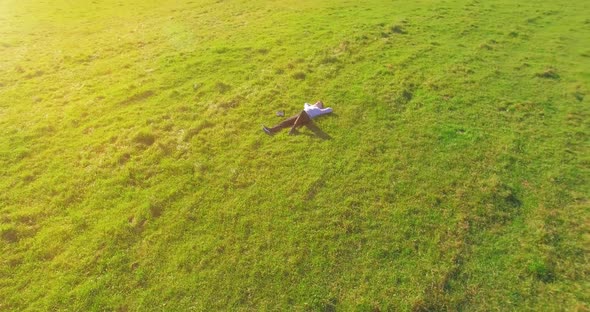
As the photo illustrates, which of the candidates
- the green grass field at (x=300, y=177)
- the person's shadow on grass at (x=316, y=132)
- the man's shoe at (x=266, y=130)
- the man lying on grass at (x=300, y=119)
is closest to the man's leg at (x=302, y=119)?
the man lying on grass at (x=300, y=119)

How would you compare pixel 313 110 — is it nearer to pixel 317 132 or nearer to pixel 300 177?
pixel 317 132

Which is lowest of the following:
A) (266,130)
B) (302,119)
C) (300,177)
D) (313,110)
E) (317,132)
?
(300,177)

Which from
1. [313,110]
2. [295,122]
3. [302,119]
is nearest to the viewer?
[295,122]

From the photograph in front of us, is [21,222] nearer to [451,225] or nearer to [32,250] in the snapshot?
[32,250]

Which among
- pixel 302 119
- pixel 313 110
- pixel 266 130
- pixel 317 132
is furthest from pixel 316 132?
pixel 266 130

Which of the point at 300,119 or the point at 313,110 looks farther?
the point at 313,110

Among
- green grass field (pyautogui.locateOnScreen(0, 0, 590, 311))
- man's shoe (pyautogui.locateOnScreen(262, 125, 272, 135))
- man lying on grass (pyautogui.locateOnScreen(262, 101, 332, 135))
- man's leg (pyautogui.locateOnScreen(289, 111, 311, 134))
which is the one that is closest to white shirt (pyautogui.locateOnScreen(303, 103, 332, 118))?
man lying on grass (pyautogui.locateOnScreen(262, 101, 332, 135))
